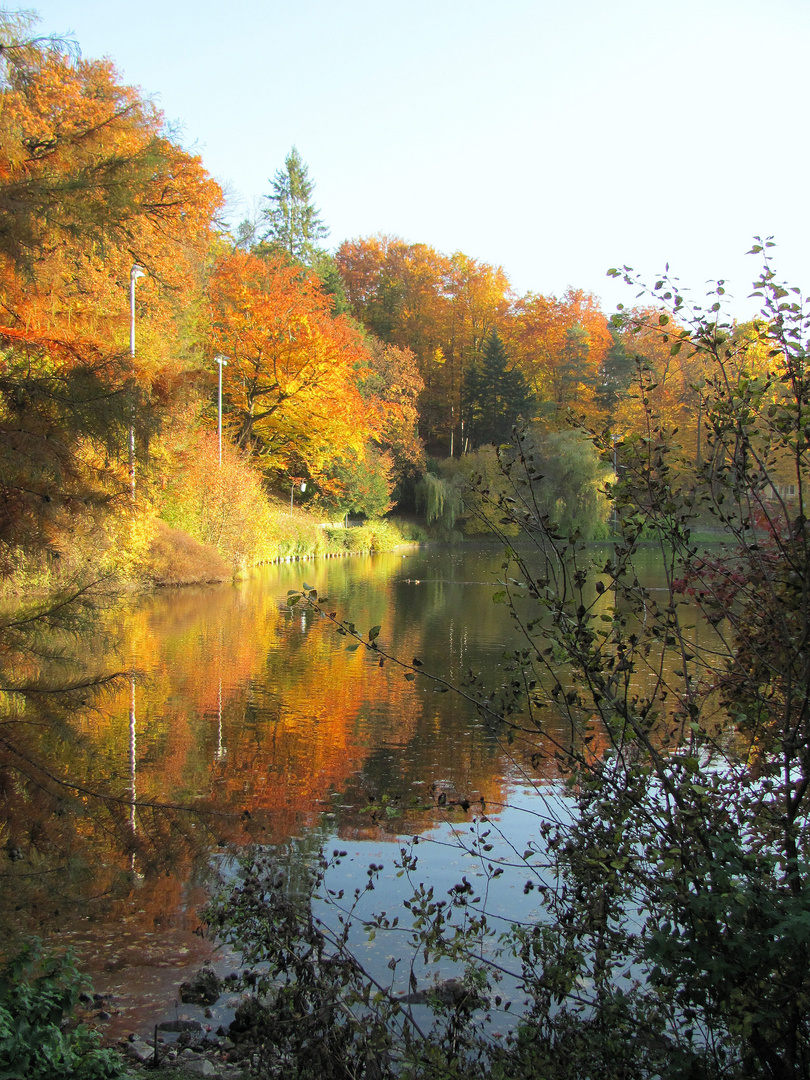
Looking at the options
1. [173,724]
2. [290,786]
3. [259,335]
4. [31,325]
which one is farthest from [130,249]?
[259,335]

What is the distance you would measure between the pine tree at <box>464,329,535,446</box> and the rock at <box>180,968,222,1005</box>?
50598 mm

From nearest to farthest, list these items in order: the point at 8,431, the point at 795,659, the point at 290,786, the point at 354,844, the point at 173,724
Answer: the point at 795,659 < the point at 8,431 < the point at 354,844 < the point at 290,786 < the point at 173,724

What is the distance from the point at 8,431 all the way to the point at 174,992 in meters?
2.77

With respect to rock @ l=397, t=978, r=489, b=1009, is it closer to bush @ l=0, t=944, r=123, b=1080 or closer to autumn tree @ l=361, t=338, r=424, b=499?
bush @ l=0, t=944, r=123, b=1080

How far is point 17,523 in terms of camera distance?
376 cm

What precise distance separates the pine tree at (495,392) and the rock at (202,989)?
50.6m

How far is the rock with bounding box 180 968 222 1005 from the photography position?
4.35 metres

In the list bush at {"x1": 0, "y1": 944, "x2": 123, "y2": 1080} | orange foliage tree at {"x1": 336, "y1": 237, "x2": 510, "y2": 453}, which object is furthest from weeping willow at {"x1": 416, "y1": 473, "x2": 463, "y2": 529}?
bush at {"x1": 0, "y1": 944, "x2": 123, "y2": 1080}

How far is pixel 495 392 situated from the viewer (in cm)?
5466

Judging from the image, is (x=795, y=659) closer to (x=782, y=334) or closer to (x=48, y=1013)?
(x=782, y=334)

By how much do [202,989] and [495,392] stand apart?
51.8 m

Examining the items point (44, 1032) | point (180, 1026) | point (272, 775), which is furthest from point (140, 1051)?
point (272, 775)

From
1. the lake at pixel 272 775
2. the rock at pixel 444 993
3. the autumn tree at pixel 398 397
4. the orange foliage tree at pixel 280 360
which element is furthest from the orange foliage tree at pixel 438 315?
the rock at pixel 444 993

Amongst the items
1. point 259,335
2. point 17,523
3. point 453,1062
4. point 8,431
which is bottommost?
point 453,1062
